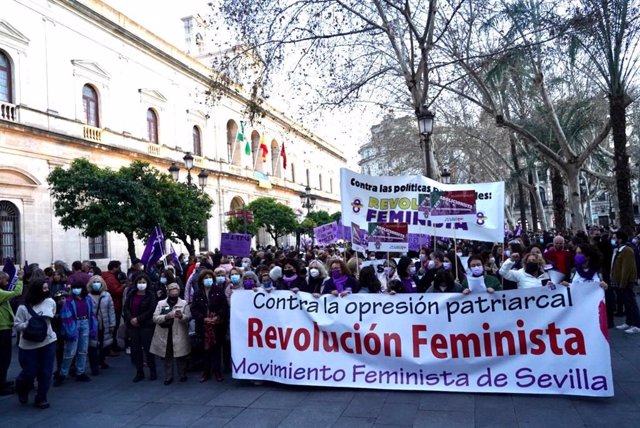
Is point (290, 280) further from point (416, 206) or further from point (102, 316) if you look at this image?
point (102, 316)

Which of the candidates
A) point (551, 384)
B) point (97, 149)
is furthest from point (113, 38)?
point (551, 384)

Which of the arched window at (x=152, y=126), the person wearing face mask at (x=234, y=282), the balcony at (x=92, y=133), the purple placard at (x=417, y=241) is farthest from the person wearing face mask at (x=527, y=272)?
the arched window at (x=152, y=126)

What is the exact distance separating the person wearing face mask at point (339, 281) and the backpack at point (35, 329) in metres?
3.24

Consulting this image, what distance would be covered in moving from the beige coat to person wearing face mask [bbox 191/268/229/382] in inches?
5.7

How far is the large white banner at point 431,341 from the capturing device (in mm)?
5363

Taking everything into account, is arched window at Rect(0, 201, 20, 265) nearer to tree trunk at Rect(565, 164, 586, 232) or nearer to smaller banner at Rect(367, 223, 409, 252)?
smaller banner at Rect(367, 223, 409, 252)

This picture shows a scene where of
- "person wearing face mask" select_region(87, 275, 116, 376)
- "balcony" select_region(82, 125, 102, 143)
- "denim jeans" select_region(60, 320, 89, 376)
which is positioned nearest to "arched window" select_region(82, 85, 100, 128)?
"balcony" select_region(82, 125, 102, 143)

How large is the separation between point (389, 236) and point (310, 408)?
305 centimetres

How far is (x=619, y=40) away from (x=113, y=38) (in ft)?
70.6

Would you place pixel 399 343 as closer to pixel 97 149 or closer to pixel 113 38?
pixel 97 149

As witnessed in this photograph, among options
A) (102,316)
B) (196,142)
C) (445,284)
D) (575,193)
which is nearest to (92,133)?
(196,142)

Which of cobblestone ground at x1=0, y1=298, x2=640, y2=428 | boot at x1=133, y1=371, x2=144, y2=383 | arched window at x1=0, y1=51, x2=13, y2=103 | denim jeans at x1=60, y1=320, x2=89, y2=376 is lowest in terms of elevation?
cobblestone ground at x1=0, y1=298, x2=640, y2=428

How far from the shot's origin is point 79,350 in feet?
23.6

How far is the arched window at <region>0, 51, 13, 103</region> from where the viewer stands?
19406 millimetres
